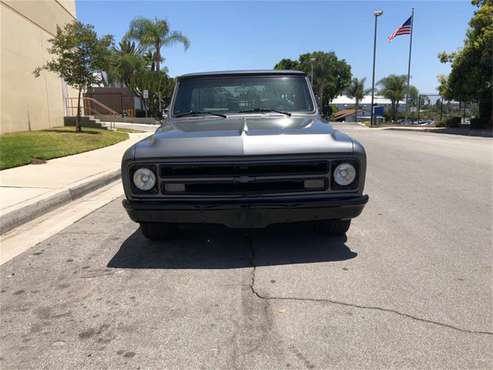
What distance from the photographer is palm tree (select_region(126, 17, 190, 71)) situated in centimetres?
4253

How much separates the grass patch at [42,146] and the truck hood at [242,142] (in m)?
6.27

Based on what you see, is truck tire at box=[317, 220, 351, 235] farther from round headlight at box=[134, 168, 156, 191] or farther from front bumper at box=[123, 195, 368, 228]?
round headlight at box=[134, 168, 156, 191]

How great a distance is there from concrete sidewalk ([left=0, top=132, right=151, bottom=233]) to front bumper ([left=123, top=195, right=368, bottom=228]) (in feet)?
8.17

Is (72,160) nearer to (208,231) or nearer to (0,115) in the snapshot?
(0,115)

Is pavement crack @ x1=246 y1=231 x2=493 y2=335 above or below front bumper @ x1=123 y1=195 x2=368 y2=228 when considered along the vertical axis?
below

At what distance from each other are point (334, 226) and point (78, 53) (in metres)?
15.6

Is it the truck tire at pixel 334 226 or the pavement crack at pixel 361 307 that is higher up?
the truck tire at pixel 334 226

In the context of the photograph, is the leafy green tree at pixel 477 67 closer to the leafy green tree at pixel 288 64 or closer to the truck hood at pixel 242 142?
the truck hood at pixel 242 142

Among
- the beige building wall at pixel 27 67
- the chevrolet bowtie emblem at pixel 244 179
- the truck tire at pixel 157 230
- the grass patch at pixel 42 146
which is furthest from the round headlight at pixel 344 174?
the beige building wall at pixel 27 67

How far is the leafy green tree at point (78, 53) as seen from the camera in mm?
17141

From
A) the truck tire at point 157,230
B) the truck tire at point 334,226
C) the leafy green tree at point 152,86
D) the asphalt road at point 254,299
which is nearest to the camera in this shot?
the asphalt road at point 254,299

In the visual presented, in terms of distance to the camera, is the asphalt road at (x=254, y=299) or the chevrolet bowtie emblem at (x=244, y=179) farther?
the chevrolet bowtie emblem at (x=244, y=179)

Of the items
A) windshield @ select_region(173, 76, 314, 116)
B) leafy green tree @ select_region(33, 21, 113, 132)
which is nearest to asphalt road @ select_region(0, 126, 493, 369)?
windshield @ select_region(173, 76, 314, 116)

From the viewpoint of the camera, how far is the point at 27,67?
1691 cm
